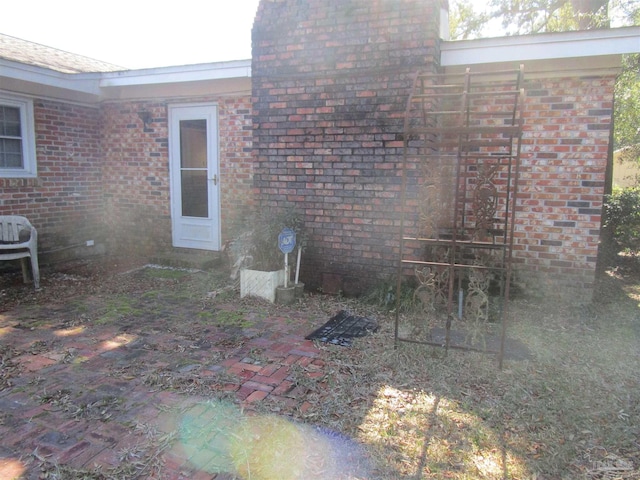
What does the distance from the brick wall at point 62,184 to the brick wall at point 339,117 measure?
3532 millimetres

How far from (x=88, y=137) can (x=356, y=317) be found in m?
5.63

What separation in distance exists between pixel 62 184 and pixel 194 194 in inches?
82.0

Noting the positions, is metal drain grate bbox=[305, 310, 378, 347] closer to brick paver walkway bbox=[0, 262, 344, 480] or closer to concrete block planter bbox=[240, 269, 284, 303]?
brick paver walkway bbox=[0, 262, 344, 480]

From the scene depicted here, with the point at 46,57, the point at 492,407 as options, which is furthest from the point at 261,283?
the point at 46,57

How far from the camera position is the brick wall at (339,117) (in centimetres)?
473

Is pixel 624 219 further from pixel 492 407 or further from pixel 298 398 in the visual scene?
pixel 298 398

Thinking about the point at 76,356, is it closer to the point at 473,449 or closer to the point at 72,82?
the point at 473,449

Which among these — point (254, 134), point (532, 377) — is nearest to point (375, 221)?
point (254, 134)

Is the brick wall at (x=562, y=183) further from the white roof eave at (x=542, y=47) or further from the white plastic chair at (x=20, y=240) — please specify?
the white plastic chair at (x=20, y=240)

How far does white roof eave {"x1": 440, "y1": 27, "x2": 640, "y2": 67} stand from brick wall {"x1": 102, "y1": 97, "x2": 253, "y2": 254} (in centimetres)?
308

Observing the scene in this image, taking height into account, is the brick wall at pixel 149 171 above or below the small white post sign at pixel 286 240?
above

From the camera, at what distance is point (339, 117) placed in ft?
16.4

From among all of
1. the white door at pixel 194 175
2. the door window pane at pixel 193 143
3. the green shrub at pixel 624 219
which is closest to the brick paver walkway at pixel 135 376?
the white door at pixel 194 175

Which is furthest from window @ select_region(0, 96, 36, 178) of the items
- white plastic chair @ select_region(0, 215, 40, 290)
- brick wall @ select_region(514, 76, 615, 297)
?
brick wall @ select_region(514, 76, 615, 297)
